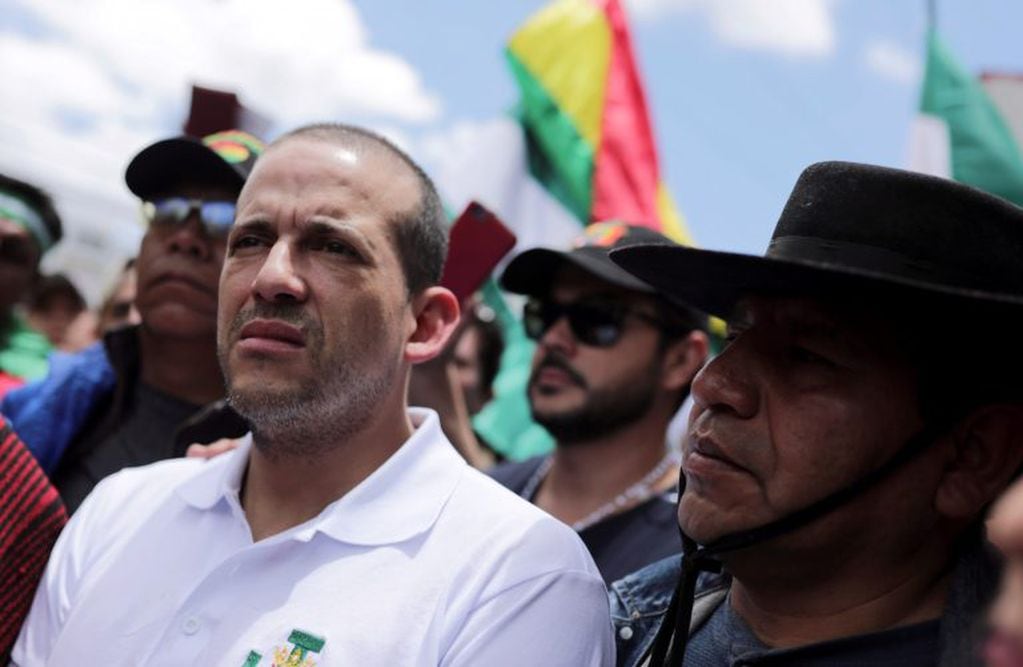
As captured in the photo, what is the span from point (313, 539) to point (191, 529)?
315mm

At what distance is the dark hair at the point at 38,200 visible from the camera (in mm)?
3924

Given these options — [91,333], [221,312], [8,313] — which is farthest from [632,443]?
[91,333]

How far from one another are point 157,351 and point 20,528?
87 cm

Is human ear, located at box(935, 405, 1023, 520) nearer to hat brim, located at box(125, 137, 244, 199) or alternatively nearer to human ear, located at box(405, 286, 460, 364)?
human ear, located at box(405, 286, 460, 364)

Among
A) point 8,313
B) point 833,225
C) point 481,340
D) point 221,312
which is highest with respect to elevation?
point 833,225

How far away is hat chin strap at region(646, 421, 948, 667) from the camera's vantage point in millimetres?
1760

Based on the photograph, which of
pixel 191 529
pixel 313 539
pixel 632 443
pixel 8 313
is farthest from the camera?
pixel 8 313

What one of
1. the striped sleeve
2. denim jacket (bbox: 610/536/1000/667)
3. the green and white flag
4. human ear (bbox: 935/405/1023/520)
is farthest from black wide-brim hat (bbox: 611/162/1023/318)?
the green and white flag

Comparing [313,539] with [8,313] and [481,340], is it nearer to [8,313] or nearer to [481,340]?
[8,313]

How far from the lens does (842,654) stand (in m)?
1.75

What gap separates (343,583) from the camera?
1934 millimetres

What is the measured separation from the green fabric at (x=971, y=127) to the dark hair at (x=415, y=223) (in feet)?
12.1

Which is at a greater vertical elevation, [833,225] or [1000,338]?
[833,225]

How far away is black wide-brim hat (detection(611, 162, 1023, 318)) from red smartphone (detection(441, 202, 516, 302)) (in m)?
1.37
